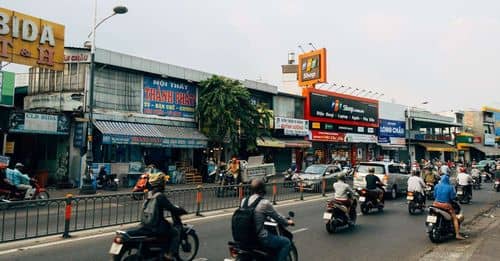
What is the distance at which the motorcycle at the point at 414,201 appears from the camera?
1429cm

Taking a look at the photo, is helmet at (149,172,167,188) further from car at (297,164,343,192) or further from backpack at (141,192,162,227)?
car at (297,164,343,192)

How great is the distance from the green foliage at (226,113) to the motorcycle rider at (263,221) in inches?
845

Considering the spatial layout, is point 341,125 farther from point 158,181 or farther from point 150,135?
point 158,181

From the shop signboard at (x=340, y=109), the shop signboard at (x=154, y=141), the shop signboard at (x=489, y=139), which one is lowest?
the shop signboard at (x=154, y=141)

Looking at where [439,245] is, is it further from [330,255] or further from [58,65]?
[58,65]

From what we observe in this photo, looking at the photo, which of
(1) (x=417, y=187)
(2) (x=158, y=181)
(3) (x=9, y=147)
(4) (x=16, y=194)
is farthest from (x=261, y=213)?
(3) (x=9, y=147)

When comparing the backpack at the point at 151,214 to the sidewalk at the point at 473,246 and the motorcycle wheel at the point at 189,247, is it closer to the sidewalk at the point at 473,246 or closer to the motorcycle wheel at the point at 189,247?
the motorcycle wheel at the point at 189,247

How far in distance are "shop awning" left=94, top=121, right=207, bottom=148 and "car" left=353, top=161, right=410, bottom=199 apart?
1186 centimetres

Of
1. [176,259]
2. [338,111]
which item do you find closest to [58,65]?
[176,259]

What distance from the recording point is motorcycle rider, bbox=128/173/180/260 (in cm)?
648

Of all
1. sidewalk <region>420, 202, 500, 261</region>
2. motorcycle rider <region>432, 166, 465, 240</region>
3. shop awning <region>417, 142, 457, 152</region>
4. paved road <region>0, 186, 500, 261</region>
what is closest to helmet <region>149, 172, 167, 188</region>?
paved road <region>0, 186, 500, 261</region>

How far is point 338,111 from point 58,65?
29566 mm

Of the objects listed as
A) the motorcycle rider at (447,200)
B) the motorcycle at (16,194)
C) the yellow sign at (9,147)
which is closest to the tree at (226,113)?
the yellow sign at (9,147)

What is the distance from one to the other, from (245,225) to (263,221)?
331mm
